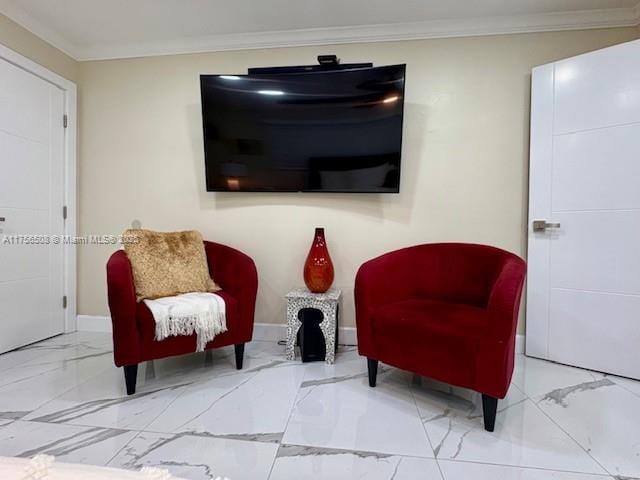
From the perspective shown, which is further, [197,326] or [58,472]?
[197,326]

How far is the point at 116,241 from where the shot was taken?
2.65 m

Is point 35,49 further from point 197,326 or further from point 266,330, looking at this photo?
point 266,330

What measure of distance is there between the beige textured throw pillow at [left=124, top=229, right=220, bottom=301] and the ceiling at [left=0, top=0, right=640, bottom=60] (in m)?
1.52

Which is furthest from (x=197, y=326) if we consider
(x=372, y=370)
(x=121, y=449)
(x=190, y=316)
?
(x=372, y=370)

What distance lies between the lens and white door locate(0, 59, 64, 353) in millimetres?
2154

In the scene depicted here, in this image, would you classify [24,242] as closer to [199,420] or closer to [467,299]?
[199,420]

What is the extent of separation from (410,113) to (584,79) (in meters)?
1.04

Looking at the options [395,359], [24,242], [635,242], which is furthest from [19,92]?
[635,242]

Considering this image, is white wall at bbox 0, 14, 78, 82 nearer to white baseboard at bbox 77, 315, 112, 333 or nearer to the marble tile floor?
white baseboard at bbox 77, 315, 112, 333

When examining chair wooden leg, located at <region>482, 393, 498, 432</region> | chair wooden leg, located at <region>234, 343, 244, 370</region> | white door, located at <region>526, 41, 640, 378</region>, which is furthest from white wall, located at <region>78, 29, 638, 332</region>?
chair wooden leg, located at <region>482, 393, 498, 432</region>

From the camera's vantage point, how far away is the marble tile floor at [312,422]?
3.82 ft

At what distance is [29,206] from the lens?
2.30 meters

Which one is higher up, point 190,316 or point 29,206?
point 29,206

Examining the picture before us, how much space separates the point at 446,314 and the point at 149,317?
4.96ft
